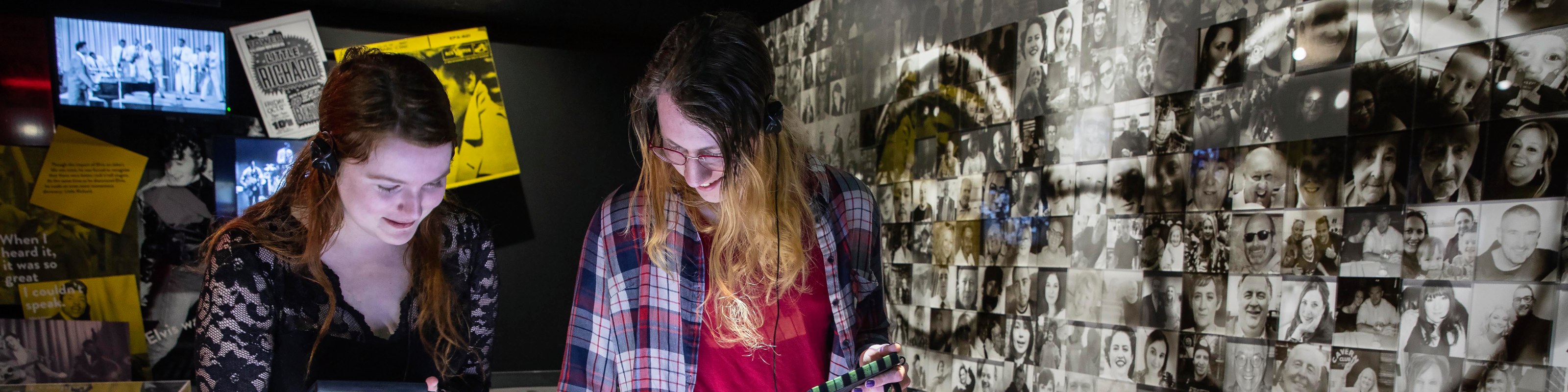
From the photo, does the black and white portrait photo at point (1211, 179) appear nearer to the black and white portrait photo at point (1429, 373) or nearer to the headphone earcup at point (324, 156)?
the black and white portrait photo at point (1429, 373)

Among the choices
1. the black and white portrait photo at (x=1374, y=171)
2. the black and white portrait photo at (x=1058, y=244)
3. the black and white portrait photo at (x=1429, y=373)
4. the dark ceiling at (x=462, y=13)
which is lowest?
the black and white portrait photo at (x=1429, y=373)

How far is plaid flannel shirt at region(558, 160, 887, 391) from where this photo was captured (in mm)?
1741

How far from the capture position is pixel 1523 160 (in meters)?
1.46

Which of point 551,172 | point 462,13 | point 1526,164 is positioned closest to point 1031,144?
point 1526,164

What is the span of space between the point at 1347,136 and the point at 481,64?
11.0 ft

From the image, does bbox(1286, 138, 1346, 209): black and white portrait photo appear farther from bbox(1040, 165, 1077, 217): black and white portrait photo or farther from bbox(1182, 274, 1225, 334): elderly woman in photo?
bbox(1040, 165, 1077, 217): black and white portrait photo

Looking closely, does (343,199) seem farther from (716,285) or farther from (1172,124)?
(1172,124)

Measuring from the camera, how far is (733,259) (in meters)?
1.83

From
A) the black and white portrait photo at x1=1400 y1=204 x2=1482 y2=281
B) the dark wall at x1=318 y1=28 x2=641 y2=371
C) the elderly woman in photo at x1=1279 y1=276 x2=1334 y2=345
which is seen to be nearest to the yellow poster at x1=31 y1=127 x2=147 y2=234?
the dark wall at x1=318 y1=28 x2=641 y2=371

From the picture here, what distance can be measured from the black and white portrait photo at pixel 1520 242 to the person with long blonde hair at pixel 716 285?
109 centimetres

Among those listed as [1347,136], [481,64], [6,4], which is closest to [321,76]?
[481,64]

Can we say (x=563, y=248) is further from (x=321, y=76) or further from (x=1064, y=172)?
(x=1064, y=172)

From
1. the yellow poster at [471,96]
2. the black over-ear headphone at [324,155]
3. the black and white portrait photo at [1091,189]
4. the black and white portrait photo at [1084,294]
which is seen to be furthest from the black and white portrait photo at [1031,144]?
the yellow poster at [471,96]

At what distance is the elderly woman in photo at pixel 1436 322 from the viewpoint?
1.54 metres
